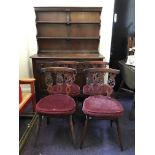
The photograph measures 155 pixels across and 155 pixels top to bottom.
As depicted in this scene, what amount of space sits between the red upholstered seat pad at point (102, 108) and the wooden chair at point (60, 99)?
0.56ft

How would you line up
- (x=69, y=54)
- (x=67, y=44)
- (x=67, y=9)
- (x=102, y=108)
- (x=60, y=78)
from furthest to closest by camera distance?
(x=67, y=44) → (x=69, y=54) → (x=67, y=9) → (x=60, y=78) → (x=102, y=108)

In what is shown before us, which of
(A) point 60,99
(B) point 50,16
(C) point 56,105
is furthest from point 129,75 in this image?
(B) point 50,16

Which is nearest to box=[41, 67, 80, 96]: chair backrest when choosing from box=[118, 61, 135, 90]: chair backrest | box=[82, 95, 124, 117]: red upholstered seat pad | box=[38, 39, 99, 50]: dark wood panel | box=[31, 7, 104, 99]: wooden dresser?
box=[82, 95, 124, 117]: red upholstered seat pad

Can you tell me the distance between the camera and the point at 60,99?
212 centimetres

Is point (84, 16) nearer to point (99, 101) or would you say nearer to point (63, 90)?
point (63, 90)

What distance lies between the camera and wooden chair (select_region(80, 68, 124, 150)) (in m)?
1.89

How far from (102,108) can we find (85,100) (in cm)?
27

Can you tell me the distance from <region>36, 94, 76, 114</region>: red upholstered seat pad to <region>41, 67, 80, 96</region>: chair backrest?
0.73ft

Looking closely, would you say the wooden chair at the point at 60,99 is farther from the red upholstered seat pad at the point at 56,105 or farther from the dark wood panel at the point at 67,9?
the dark wood panel at the point at 67,9
